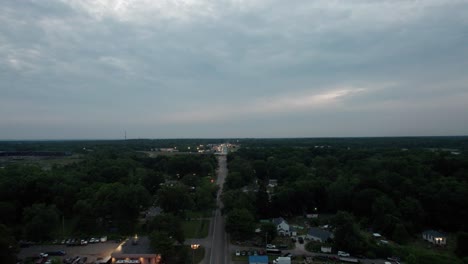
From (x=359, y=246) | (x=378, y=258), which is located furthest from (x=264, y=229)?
(x=378, y=258)

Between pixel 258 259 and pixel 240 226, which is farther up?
pixel 240 226

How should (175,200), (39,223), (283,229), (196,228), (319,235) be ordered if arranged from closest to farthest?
(39,223) < (319,235) < (283,229) < (196,228) < (175,200)

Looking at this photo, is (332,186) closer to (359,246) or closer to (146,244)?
(359,246)

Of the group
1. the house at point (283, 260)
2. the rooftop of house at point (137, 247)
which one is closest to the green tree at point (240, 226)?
the house at point (283, 260)

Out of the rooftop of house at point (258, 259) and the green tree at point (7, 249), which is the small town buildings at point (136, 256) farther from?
the rooftop of house at point (258, 259)

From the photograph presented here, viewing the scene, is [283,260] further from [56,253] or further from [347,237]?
[56,253]

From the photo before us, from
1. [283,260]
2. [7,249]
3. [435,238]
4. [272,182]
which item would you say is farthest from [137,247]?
[272,182]

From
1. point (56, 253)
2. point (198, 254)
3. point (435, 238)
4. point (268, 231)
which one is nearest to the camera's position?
point (198, 254)
